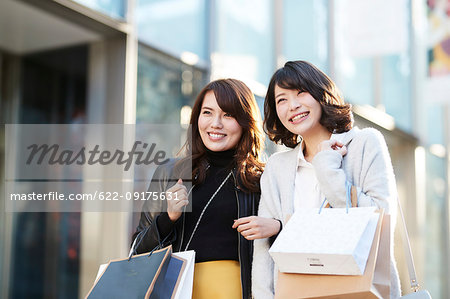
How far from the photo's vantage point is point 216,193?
263 cm

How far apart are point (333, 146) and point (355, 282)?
2.05 feet

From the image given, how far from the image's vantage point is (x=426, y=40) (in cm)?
979

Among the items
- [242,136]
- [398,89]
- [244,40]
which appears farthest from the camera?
[398,89]

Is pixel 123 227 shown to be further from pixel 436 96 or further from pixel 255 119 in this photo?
pixel 436 96

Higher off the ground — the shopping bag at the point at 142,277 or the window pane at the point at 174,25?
the window pane at the point at 174,25

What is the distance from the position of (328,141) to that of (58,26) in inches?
175

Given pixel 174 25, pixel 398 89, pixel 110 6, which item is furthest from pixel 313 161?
pixel 398 89

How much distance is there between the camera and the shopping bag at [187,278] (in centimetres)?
225

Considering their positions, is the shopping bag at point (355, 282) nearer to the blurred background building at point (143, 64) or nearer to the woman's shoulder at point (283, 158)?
the woman's shoulder at point (283, 158)

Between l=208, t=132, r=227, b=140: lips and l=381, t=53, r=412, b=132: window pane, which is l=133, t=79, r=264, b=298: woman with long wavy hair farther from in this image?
l=381, t=53, r=412, b=132: window pane

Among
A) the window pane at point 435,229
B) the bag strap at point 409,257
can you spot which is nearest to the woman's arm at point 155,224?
the bag strap at point 409,257

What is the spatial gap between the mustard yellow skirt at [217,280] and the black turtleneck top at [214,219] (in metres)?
0.03

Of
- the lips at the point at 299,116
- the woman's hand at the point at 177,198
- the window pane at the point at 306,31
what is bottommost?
the woman's hand at the point at 177,198

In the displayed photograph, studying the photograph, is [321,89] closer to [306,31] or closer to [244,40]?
[244,40]
